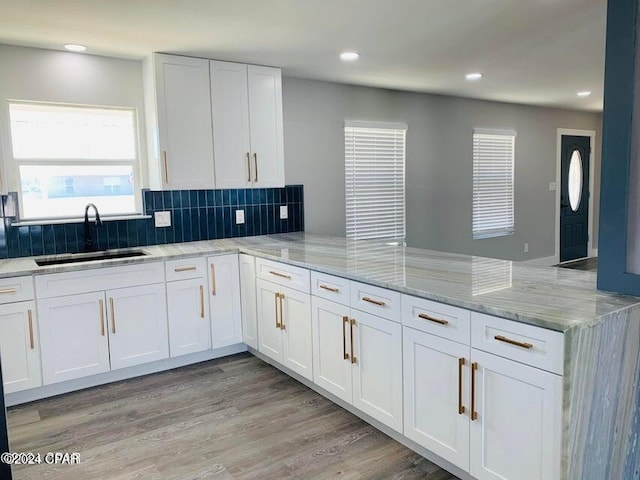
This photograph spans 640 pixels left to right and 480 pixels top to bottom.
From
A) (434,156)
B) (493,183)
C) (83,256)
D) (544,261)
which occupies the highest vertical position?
(434,156)

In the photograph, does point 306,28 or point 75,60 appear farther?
point 75,60

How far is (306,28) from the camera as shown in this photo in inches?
121

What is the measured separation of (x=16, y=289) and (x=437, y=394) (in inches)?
101

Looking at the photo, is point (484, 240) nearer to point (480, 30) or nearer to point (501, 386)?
point (480, 30)

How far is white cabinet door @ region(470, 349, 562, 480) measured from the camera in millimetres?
1669

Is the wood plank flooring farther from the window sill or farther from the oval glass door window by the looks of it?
the oval glass door window

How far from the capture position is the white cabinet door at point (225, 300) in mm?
3660

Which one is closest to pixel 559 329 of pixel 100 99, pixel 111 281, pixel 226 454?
pixel 226 454

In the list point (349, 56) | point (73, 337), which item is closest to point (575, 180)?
point (349, 56)

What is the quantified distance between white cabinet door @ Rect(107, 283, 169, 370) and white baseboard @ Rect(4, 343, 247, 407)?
0.37ft

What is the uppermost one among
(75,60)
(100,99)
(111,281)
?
(75,60)

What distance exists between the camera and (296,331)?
3121mm

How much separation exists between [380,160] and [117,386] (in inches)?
133

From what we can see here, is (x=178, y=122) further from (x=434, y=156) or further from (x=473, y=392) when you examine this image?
(x=434, y=156)
